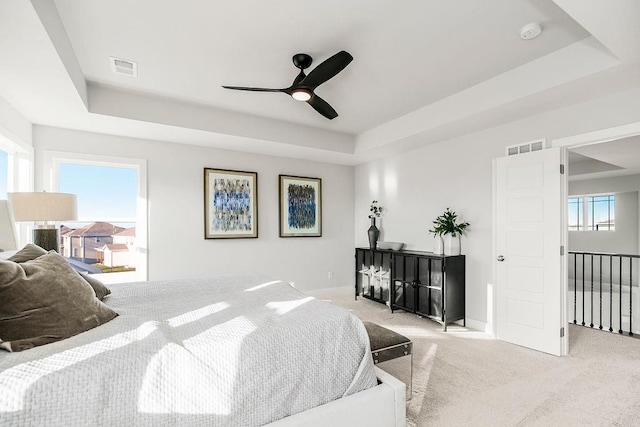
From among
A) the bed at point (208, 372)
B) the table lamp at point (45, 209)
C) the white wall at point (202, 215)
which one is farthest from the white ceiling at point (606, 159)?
the table lamp at point (45, 209)

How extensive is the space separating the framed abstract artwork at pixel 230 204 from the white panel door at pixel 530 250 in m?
3.28

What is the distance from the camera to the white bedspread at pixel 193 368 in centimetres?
108

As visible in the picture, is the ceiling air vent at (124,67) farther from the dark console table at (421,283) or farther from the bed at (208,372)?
the dark console table at (421,283)

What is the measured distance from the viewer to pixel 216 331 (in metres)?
1.50

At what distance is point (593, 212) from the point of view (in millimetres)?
7473

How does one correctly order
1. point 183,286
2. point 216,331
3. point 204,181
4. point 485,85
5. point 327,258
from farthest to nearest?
point 327,258 → point 204,181 → point 485,85 → point 183,286 → point 216,331

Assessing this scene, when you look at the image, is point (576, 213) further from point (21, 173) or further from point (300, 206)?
point (21, 173)

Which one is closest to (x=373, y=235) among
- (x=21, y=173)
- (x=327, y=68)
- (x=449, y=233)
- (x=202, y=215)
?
(x=449, y=233)

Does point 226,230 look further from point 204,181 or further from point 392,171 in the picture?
point 392,171

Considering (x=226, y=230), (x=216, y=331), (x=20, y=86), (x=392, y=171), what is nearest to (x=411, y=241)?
(x=392, y=171)

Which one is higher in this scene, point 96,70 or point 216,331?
point 96,70

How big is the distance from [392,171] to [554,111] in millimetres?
2282

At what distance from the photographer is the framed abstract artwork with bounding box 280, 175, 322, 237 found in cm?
517

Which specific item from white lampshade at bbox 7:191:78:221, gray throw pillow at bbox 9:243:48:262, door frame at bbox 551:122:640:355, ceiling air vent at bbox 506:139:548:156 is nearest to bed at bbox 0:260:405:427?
gray throw pillow at bbox 9:243:48:262
